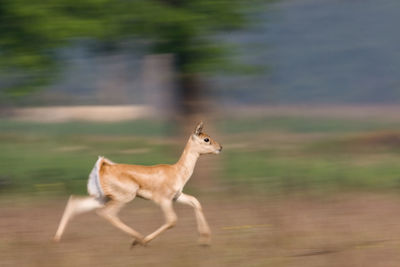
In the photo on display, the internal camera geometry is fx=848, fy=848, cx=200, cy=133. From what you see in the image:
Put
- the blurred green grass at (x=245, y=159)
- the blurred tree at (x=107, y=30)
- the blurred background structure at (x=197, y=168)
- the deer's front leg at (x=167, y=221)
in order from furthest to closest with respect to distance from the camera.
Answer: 1. the blurred green grass at (x=245, y=159)
2. the blurred tree at (x=107, y=30)
3. the blurred background structure at (x=197, y=168)
4. the deer's front leg at (x=167, y=221)

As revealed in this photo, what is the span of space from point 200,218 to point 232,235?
1.07m

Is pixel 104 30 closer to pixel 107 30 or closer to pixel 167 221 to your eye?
pixel 107 30

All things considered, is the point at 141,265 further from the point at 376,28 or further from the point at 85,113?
the point at 376,28

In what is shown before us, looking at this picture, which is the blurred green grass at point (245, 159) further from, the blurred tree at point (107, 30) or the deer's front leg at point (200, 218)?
the deer's front leg at point (200, 218)

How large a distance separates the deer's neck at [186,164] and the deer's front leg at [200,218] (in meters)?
0.20

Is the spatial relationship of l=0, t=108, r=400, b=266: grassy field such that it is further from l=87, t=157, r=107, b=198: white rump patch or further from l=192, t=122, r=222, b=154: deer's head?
l=192, t=122, r=222, b=154: deer's head

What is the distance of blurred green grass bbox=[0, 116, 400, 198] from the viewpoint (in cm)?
1475

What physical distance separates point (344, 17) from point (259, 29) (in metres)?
66.1

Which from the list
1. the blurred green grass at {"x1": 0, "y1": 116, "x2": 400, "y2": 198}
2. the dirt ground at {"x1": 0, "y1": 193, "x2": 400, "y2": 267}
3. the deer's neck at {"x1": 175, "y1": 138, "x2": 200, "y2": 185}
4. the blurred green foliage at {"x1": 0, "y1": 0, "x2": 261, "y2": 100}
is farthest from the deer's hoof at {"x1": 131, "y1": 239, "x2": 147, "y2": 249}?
the blurred green grass at {"x1": 0, "y1": 116, "x2": 400, "y2": 198}

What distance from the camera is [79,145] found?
24.3 m

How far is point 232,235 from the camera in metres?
10.1

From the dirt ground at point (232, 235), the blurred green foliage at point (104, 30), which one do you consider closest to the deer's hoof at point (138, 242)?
the dirt ground at point (232, 235)

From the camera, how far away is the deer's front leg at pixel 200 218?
9.14m

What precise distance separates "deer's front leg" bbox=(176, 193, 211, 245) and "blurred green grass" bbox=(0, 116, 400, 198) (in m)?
4.76
